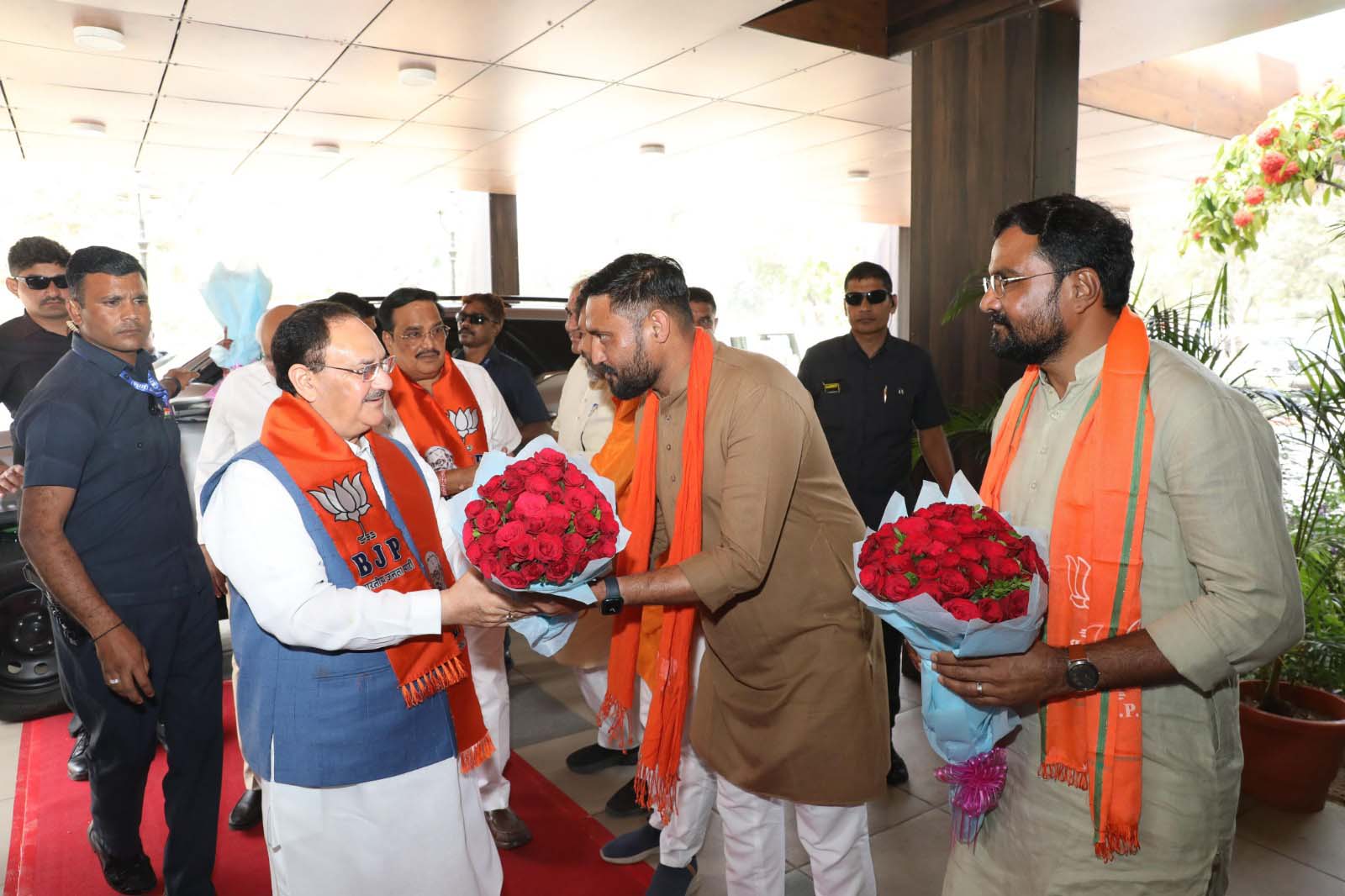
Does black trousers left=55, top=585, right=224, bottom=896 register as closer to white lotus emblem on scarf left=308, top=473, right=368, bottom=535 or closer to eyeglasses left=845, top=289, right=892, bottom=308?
white lotus emblem on scarf left=308, top=473, right=368, bottom=535

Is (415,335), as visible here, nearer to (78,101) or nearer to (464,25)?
(464,25)

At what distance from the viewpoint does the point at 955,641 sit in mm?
1734

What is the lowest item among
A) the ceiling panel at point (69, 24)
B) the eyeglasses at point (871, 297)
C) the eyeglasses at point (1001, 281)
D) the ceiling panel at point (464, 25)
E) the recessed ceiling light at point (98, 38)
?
the eyeglasses at point (1001, 281)

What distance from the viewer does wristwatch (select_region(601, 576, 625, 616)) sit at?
2.25 metres

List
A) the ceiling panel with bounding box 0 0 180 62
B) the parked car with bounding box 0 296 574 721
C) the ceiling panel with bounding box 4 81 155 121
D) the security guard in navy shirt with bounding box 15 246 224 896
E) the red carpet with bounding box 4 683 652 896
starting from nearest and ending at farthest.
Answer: the security guard in navy shirt with bounding box 15 246 224 896 → the red carpet with bounding box 4 683 652 896 → the parked car with bounding box 0 296 574 721 → the ceiling panel with bounding box 0 0 180 62 → the ceiling panel with bounding box 4 81 155 121

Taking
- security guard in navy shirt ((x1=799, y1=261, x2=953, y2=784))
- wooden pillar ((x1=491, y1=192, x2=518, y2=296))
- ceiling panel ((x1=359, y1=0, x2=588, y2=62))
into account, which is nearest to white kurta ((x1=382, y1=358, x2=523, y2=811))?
security guard in navy shirt ((x1=799, y1=261, x2=953, y2=784))

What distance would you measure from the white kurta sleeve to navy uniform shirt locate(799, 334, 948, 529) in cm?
298

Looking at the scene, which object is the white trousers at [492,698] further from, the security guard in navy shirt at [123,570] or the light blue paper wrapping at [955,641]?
the light blue paper wrapping at [955,641]

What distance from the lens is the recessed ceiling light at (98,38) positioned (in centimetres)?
554

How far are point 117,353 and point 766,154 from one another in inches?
311

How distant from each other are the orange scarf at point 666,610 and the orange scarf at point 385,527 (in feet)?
1.83

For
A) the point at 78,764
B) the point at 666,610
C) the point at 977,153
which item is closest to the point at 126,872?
the point at 78,764

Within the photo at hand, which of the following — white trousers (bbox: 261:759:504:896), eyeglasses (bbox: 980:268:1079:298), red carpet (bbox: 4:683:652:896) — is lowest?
red carpet (bbox: 4:683:652:896)

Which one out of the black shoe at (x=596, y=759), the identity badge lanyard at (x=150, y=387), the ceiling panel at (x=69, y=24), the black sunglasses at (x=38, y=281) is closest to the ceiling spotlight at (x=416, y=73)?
the ceiling panel at (x=69, y=24)
